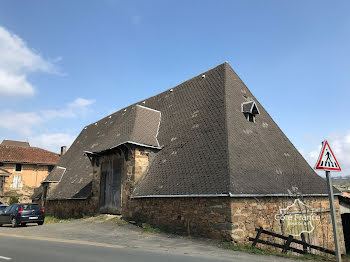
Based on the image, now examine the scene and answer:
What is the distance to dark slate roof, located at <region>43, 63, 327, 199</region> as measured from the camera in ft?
35.2

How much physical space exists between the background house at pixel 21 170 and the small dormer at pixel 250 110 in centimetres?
2948

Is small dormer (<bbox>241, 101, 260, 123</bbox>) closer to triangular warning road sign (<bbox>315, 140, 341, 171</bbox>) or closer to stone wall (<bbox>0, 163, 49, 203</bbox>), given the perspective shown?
triangular warning road sign (<bbox>315, 140, 341, 171</bbox>)

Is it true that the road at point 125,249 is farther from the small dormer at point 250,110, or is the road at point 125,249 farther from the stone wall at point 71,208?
the small dormer at point 250,110

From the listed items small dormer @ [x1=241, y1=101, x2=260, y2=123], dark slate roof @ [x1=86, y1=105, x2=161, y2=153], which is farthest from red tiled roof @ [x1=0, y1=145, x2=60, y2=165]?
small dormer @ [x1=241, y1=101, x2=260, y2=123]

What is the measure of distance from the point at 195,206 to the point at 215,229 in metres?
1.19

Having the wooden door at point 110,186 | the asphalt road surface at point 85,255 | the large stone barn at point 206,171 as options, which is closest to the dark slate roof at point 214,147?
the large stone barn at point 206,171

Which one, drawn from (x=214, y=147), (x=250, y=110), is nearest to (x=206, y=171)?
(x=214, y=147)

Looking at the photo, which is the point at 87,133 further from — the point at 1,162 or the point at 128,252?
the point at 128,252

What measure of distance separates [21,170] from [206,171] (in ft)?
100

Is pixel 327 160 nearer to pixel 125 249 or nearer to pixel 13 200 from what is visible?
pixel 125 249

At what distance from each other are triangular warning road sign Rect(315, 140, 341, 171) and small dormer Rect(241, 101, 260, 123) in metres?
8.36

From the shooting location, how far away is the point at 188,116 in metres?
15.4

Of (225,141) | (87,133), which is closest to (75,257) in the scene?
(225,141)

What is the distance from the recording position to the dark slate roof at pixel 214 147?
10.7 meters
